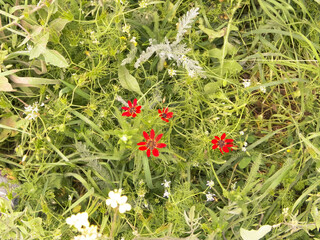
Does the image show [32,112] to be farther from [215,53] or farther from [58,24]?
[215,53]

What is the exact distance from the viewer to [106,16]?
157 centimetres

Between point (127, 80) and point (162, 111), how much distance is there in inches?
10.7

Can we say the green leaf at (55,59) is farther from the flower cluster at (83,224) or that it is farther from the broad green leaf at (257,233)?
the broad green leaf at (257,233)

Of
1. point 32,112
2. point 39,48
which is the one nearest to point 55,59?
point 39,48

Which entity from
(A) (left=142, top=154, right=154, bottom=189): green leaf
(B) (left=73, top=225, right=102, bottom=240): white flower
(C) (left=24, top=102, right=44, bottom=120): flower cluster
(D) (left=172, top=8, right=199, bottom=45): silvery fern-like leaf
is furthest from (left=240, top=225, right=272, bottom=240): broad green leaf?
(C) (left=24, top=102, right=44, bottom=120): flower cluster

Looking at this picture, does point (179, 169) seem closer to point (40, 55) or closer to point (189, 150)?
point (189, 150)

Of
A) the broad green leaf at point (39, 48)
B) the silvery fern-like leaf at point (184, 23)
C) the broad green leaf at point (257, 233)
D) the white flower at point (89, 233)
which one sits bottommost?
the broad green leaf at point (257, 233)

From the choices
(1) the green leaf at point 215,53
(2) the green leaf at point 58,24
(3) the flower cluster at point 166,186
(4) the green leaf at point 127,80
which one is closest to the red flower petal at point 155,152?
(3) the flower cluster at point 166,186

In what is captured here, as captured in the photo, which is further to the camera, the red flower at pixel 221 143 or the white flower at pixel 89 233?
the red flower at pixel 221 143

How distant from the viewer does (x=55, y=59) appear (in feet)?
5.03

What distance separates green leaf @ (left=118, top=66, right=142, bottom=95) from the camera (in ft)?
5.28

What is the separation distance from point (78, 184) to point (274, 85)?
1.14 meters

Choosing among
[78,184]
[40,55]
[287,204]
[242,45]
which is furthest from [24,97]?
[287,204]

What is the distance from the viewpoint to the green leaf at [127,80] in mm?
1608
